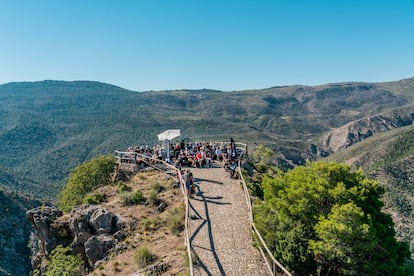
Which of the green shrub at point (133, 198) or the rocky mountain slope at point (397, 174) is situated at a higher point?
the green shrub at point (133, 198)

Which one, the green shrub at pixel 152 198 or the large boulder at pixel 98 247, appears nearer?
the large boulder at pixel 98 247

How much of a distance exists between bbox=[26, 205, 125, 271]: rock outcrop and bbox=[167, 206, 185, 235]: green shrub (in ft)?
9.25

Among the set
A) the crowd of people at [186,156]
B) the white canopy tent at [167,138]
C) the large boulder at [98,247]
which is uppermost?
the white canopy tent at [167,138]

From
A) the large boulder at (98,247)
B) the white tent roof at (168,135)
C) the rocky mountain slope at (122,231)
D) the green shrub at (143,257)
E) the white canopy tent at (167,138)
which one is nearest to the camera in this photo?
the green shrub at (143,257)

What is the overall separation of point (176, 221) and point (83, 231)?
6344mm

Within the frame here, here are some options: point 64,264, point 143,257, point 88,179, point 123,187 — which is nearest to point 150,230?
point 143,257

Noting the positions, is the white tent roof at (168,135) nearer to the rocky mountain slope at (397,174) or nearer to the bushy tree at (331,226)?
the bushy tree at (331,226)

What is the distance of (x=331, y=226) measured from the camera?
44.9 ft

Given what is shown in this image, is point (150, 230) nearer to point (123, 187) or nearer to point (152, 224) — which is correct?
point (152, 224)

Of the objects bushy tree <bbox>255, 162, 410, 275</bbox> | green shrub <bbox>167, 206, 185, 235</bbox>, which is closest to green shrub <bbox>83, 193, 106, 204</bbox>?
green shrub <bbox>167, 206, 185, 235</bbox>

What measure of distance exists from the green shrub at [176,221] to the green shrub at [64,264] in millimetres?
5595

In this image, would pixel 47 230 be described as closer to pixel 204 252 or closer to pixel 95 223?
pixel 95 223

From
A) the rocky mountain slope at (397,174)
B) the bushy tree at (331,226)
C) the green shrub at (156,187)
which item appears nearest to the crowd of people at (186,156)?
the green shrub at (156,187)

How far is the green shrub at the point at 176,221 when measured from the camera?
17.5m
